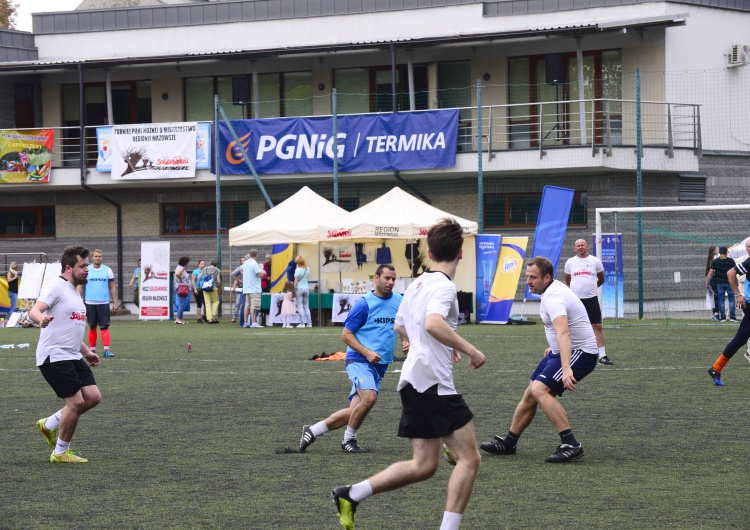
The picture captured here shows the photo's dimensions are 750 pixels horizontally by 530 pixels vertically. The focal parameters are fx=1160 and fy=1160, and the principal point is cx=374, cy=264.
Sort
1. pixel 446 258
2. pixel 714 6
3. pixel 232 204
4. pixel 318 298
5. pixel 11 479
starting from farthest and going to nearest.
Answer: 1. pixel 232 204
2. pixel 714 6
3. pixel 318 298
4. pixel 11 479
5. pixel 446 258

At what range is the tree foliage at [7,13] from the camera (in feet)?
164

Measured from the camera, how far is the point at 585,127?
29.8 m

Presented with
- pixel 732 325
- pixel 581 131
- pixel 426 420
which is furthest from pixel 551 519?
pixel 581 131

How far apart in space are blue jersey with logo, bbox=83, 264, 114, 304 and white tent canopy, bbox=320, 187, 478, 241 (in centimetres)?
809

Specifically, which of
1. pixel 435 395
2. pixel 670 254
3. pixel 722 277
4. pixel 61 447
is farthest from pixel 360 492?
pixel 670 254

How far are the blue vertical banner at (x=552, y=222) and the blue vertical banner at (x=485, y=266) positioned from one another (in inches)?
72.3

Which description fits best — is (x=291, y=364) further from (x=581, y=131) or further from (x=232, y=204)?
(x=232, y=204)

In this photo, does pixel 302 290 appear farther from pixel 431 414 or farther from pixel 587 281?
pixel 431 414

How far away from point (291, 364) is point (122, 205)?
1934cm

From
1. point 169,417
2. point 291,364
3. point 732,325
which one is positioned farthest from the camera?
point 732,325

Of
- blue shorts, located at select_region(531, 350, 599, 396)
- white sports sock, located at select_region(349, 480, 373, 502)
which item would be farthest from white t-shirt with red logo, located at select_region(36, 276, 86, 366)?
white sports sock, located at select_region(349, 480, 373, 502)

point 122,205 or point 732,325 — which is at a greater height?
point 122,205

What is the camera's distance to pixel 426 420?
649 centimetres

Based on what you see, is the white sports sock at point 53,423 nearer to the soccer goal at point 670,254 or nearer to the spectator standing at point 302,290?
the spectator standing at point 302,290
